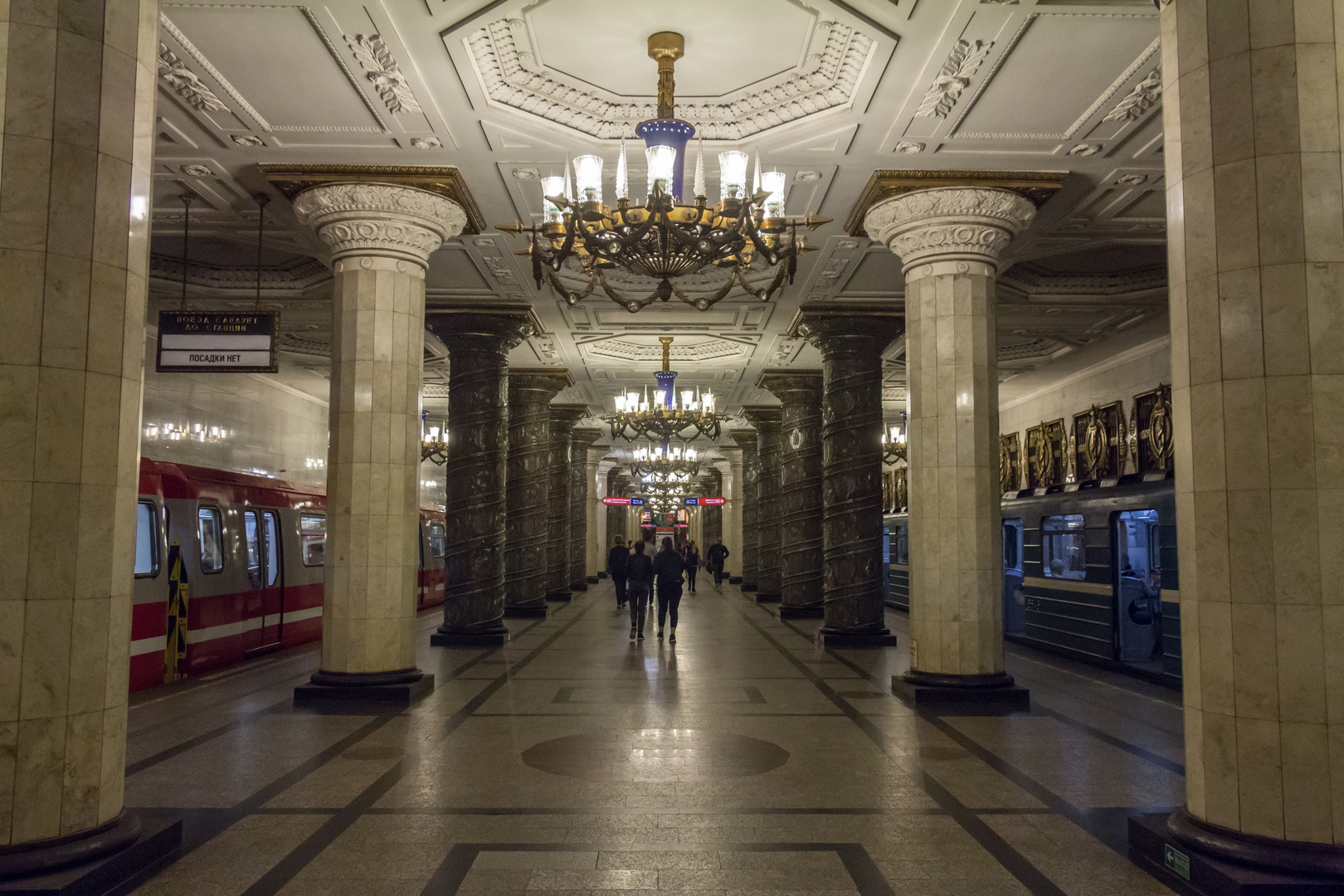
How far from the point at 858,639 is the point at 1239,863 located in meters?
9.00

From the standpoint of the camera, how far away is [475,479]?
1318cm

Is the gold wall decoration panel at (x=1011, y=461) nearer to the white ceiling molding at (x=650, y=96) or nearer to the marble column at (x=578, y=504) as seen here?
the marble column at (x=578, y=504)

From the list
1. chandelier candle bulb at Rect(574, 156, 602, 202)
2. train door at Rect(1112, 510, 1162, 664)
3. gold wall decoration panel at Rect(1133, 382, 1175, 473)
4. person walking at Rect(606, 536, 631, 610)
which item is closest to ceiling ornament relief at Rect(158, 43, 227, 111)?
chandelier candle bulb at Rect(574, 156, 602, 202)

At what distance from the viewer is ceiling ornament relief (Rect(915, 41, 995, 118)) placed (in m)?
6.27

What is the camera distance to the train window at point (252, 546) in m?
A: 12.0

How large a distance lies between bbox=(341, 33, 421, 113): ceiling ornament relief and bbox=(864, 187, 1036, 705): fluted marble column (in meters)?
4.25

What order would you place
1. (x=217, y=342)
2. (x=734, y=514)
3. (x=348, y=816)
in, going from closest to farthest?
(x=348, y=816) → (x=217, y=342) → (x=734, y=514)

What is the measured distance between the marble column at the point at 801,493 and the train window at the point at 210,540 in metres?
8.94

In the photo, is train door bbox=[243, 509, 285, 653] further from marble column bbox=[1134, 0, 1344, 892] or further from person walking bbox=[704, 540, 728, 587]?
person walking bbox=[704, 540, 728, 587]

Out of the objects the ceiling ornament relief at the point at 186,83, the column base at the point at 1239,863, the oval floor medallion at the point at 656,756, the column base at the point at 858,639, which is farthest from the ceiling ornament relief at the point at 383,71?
the column base at the point at 858,639

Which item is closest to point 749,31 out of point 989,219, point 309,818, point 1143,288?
point 989,219

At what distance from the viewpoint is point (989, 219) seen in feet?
27.9

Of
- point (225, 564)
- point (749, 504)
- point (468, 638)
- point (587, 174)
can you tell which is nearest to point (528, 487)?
point (468, 638)

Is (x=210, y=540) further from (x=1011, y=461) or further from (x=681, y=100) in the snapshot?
(x=1011, y=461)
